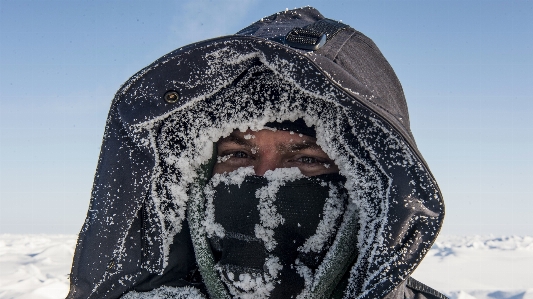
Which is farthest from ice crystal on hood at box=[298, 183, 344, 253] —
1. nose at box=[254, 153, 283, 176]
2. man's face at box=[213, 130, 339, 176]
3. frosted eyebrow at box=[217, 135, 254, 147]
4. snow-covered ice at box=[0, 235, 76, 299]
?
snow-covered ice at box=[0, 235, 76, 299]

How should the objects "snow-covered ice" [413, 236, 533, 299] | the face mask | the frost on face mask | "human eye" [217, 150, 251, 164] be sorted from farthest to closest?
"snow-covered ice" [413, 236, 533, 299]
"human eye" [217, 150, 251, 164]
the face mask
the frost on face mask

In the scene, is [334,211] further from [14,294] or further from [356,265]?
[14,294]

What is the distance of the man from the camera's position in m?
1.20

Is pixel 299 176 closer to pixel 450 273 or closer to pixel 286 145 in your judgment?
pixel 286 145

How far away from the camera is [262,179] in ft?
4.81

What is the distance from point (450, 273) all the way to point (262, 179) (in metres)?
5.90

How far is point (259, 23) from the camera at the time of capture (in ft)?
5.53

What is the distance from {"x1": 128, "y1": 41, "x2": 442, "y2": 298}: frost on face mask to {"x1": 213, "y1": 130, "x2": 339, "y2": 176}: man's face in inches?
2.0

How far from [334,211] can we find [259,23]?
86 cm

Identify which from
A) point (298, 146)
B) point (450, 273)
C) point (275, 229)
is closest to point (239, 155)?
point (298, 146)

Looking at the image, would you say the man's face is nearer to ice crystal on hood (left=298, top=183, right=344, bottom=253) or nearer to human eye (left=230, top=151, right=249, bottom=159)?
human eye (left=230, top=151, right=249, bottom=159)

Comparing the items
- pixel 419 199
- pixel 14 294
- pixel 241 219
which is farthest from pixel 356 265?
pixel 14 294

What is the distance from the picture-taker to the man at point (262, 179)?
120 cm

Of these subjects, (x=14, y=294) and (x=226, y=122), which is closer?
(x=226, y=122)
